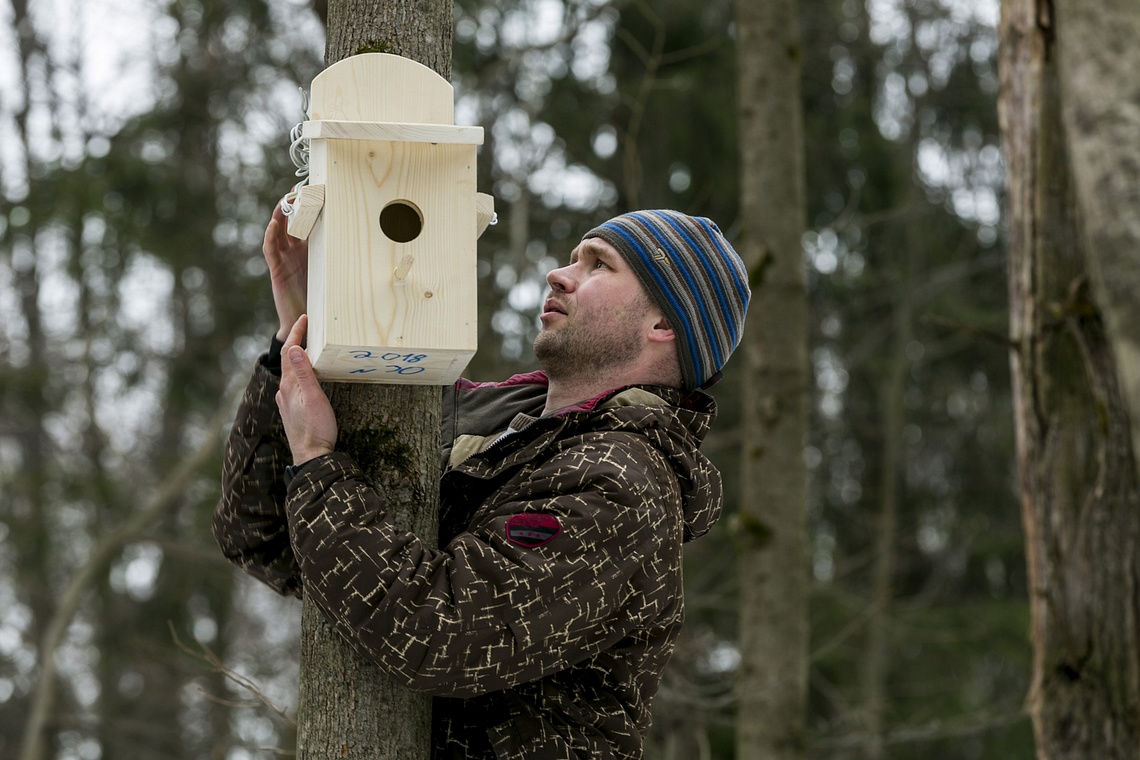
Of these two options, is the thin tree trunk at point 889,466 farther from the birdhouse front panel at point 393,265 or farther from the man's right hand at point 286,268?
the birdhouse front panel at point 393,265

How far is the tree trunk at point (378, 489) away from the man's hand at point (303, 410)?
0.09 metres

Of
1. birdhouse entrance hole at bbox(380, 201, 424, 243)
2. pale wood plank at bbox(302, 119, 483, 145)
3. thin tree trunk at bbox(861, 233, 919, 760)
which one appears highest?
pale wood plank at bbox(302, 119, 483, 145)

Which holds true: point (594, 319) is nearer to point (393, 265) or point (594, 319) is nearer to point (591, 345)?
point (591, 345)

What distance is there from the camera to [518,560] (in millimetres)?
2117

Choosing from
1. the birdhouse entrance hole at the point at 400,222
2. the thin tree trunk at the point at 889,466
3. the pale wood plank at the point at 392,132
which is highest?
the pale wood plank at the point at 392,132

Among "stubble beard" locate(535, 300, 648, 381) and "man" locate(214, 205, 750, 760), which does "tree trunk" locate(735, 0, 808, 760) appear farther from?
"stubble beard" locate(535, 300, 648, 381)

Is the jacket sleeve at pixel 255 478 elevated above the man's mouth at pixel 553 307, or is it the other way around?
the man's mouth at pixel 553 307

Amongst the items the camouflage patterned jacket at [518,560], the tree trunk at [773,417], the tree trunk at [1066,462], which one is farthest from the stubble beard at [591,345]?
the tree trunk at [773,417]

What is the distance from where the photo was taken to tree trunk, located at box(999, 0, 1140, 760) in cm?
433

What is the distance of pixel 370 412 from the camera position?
93.4 inches

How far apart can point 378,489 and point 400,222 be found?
19.4 inches

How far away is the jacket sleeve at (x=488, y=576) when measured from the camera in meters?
2.06

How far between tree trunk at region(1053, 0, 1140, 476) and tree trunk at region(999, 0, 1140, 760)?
72cm

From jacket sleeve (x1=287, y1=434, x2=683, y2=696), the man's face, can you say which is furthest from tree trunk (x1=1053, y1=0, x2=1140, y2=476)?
jacket sleeve (x1=287, y1=434, x2=683, y2=696)
